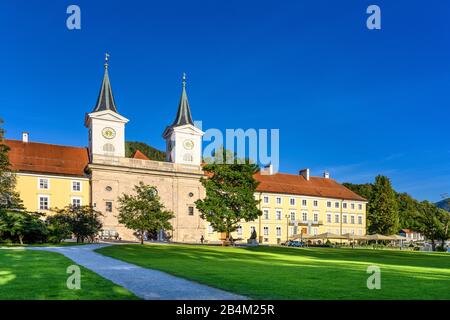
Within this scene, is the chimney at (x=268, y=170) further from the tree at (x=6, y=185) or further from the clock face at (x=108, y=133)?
the tree at (x=6, y=185)

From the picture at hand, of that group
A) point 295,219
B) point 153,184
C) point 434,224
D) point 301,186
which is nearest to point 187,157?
point 153,184

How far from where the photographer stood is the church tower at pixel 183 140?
2201 inches

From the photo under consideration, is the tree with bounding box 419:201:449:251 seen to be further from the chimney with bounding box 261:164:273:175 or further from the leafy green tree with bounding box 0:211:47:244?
the leafy green tree with bounding box 0:211:47:244

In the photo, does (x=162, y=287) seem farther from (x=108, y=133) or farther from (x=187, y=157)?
(x=187, y=157)

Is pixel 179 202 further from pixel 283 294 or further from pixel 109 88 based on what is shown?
pixel 283 294

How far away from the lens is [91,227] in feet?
126

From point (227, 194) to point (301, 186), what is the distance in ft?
90.5

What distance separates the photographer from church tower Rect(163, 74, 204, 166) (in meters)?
55.9

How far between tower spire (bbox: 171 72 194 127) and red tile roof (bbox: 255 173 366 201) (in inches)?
588

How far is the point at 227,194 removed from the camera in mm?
43938

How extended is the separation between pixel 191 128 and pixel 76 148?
1585 cm

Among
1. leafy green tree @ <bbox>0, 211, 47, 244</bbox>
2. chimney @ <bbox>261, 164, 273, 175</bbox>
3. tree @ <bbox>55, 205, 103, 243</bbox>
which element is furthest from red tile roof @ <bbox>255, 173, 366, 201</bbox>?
leafy green tree @ <bbox>0, 211, 47, 244</bbox>

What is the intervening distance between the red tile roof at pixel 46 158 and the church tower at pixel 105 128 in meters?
2.51

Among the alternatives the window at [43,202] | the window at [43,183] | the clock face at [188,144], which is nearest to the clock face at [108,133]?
the window at [43,183]
